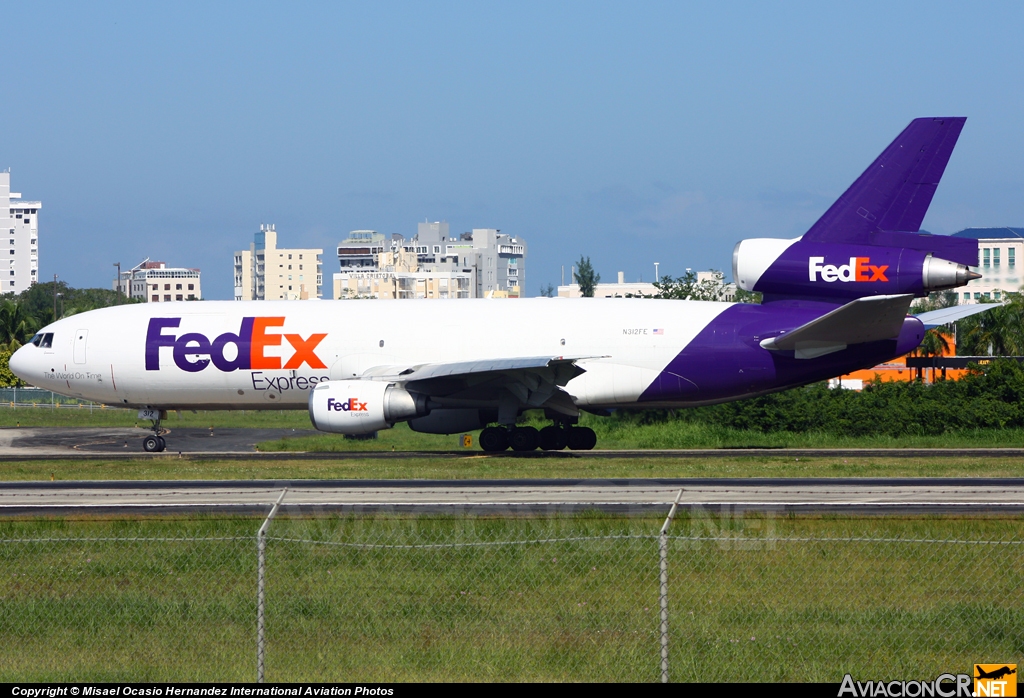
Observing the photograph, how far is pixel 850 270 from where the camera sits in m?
30.0

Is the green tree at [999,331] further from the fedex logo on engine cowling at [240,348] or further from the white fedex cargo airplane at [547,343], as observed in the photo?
the fedex logo on engine cowling at [240,348]

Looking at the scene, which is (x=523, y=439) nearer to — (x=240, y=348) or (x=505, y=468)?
(x=505, y=468)

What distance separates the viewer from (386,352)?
31.8 m

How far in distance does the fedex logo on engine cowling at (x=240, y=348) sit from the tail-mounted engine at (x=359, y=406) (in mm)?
2823

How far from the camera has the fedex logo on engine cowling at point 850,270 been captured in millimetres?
29688

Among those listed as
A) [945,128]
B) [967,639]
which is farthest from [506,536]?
[945,128]

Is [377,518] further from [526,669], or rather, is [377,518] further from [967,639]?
[967,639]

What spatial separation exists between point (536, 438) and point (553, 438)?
0.92 meters

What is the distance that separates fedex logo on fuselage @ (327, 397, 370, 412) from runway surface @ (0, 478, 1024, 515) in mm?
6005

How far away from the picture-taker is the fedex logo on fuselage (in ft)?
95.1

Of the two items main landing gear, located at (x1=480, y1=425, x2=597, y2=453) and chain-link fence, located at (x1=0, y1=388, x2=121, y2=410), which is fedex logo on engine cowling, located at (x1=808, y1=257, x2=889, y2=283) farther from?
Answer: chain-link fence, located at (x1=0, y1=388, x2=121, y2=410)

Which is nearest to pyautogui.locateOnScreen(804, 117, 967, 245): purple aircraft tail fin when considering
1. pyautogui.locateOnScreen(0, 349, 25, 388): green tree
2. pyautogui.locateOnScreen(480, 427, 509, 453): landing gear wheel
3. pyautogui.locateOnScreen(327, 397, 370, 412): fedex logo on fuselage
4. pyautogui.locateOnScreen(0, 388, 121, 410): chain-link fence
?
pyautogui.locateOnScreen(480, 427, 509, 453): landing gear wheel

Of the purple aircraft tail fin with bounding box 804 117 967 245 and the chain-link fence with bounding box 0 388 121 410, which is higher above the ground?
the purple aircraft tail fin with bounding box 804 117 967 245

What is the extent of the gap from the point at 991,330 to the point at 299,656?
200ft
